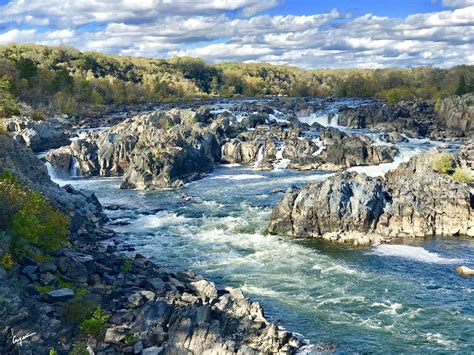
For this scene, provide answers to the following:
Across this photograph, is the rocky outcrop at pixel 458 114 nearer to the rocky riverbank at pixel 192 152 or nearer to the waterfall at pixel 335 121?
the waterfall at pixel 335 121

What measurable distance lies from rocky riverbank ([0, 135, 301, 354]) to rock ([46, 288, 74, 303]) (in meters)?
0.05

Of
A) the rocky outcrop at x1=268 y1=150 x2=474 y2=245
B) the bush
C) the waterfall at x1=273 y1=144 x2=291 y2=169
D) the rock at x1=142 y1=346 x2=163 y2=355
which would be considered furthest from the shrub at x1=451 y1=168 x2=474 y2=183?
the rock at x1=142 y1=346 x2=163 y2=355

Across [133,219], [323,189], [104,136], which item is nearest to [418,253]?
[323,189]

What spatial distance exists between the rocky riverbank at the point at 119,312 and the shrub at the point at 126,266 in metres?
0.07

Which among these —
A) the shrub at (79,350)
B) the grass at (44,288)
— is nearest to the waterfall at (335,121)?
the grass at (44,288)

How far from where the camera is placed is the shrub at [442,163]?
189ft

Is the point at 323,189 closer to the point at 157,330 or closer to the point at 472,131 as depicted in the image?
the point at 157,330

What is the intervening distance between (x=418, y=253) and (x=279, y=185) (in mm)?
25523

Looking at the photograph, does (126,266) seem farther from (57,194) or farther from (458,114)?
(458,114)

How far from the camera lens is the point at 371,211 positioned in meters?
45.6

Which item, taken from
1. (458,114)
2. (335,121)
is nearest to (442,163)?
(458,114)

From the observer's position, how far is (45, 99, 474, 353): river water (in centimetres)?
2909

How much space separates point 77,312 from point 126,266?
30.2 feet

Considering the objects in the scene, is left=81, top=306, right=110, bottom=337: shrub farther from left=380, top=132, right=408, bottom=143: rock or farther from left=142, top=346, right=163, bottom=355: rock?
left=380, top=132, right=408, bottom=143: rock
